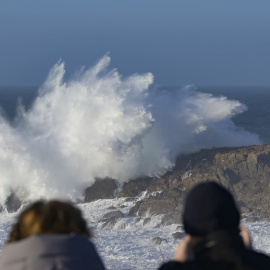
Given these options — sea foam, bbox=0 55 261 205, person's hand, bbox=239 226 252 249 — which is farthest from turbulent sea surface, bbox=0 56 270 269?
person's hand, bbox=239 226 252 249

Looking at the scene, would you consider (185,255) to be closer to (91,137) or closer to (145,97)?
(91,137)

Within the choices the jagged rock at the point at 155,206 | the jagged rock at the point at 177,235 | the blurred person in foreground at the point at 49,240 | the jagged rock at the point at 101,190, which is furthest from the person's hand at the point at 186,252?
the jagged rock at the point at 101,190

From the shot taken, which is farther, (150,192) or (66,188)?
(66,188)

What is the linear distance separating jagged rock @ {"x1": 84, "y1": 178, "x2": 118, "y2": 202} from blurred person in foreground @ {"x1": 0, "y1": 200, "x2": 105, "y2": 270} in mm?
16716

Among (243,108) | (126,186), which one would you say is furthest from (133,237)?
(243,108)

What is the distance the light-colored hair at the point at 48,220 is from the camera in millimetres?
2102

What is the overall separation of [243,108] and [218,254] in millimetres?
23498

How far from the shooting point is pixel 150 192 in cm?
1834

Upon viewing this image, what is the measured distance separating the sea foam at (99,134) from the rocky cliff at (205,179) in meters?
0.74

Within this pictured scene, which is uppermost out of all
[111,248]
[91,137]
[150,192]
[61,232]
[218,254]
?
[91,137]

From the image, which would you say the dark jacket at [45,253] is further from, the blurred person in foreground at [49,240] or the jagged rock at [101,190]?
the jagged rock at [101,190]

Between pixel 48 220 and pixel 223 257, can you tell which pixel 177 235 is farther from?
pixel 48 220

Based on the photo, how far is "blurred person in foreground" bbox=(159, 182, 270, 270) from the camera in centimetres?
217

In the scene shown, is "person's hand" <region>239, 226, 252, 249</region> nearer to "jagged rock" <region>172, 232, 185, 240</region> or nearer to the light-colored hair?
the light-colored hair
